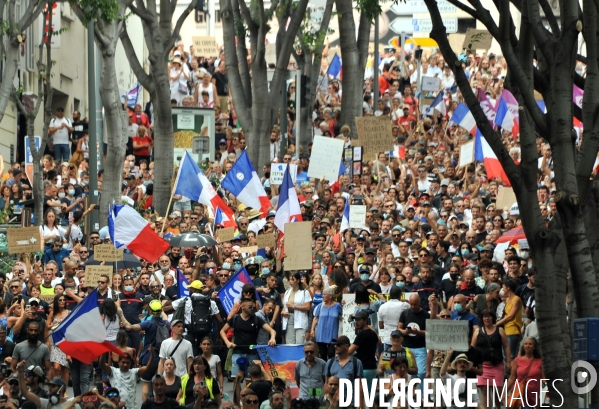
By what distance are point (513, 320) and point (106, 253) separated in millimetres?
6539

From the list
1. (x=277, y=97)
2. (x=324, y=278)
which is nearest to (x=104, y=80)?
(x=277, y=97)

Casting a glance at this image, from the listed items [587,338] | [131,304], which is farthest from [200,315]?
[587,338]

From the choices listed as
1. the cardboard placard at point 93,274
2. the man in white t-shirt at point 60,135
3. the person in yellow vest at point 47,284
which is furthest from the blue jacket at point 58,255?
the man in white t-shirt at point 60,135

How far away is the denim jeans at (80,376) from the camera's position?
64.7ft

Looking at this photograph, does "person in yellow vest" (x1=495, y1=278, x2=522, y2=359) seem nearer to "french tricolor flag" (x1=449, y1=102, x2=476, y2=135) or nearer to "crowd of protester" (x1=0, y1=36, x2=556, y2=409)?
"crowd of protester" (x1=0, y1=36, x2=556, y2=409)

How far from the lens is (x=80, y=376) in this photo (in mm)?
19719

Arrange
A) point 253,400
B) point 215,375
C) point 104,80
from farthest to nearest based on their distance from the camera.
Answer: point 104,80, point 215,375, point 253,400

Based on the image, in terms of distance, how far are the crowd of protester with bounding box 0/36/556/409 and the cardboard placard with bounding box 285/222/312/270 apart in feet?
0.54

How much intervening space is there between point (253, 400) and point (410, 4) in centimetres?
2263

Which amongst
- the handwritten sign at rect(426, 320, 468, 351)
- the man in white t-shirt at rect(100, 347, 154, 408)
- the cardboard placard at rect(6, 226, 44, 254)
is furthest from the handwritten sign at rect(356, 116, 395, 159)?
the handwritten sign at rect(426, 320, 468, 351)

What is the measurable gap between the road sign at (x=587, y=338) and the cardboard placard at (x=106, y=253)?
10509mm

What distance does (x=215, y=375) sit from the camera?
61.6 ft

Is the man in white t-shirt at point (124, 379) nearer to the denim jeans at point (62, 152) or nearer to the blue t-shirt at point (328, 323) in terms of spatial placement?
the blue t-shirt at point (328, 323)

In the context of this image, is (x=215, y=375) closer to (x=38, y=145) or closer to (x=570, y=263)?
(x=570, y=263)
